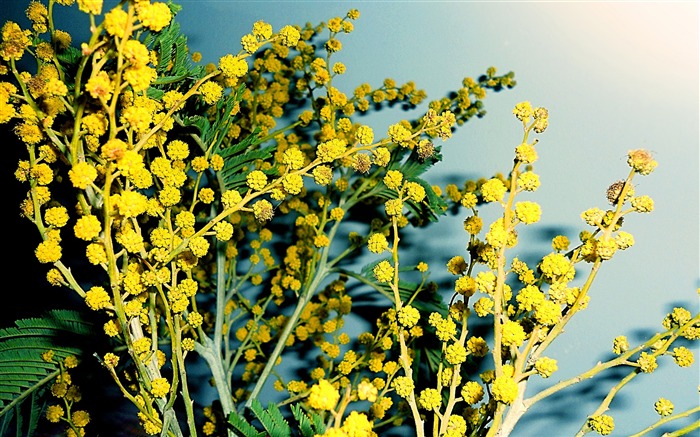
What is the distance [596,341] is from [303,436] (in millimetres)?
531

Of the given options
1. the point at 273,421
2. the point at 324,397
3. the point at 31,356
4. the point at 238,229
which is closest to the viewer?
the point at 324,397

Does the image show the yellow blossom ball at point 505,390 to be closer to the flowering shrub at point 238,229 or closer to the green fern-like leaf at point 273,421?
the flowering shrub at point 238,229

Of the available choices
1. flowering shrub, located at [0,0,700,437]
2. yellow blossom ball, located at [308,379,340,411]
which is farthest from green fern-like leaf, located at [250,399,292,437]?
yellow blossom ball, located at [308,379,340,411]

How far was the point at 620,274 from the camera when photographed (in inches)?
31.3

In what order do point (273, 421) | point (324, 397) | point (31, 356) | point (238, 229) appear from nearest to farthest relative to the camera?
point (324, 397), point (273, 421), point (31, 356), point (238, 229)

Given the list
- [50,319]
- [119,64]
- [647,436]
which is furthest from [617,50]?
[50,319]

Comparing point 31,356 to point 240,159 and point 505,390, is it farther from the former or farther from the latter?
point 505,390

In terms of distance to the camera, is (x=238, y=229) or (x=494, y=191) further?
(x=238, y=229)

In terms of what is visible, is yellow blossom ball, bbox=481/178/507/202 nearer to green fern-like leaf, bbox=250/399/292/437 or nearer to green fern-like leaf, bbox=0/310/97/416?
green fern-like leaf, bbox=250/399/292/437

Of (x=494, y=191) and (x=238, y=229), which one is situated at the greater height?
(x=238, y=229)

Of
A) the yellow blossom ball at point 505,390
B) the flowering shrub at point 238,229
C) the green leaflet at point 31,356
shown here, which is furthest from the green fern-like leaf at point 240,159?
the yellow blossom ball at point 505,390

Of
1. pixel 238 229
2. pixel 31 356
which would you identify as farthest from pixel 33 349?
pixel 238 229

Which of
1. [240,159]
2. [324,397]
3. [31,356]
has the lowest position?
[324,397]

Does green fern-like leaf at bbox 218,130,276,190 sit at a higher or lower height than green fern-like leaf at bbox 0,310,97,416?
higher
